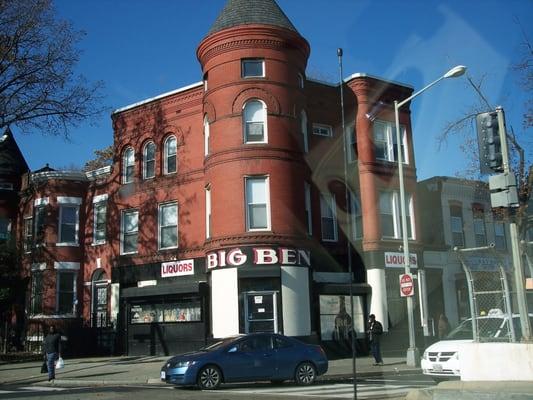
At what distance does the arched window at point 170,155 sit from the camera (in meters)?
29.3

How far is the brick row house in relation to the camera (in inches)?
964

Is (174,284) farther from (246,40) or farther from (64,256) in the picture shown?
(246,40)

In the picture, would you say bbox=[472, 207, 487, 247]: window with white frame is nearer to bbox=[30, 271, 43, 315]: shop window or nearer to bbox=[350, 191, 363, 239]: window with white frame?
bbox=[350, 191, 363, 239]: window with white frame

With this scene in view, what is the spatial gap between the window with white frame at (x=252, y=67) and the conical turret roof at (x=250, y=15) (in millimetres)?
1557

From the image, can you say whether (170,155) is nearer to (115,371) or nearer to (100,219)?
(100,219)

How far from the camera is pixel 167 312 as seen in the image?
26.9 meters

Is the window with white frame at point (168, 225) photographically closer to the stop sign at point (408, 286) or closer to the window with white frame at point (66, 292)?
the window with white frame at point (66, 292)

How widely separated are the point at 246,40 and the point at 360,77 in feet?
19.2

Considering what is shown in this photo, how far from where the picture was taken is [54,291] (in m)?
31.4

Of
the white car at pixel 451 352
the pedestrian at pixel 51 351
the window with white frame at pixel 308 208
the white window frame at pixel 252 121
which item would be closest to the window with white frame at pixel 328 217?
the window with white frame at pixel 308 208

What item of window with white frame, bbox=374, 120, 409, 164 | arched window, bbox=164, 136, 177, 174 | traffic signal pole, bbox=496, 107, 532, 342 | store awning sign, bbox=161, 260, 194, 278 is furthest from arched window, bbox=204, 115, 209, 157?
traffic signal pole, bbox=496, 107, 532, 342

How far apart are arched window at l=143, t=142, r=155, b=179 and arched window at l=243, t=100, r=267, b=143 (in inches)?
255

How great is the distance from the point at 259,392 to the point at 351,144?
16.1 m

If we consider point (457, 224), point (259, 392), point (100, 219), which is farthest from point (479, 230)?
point (259, 392)
